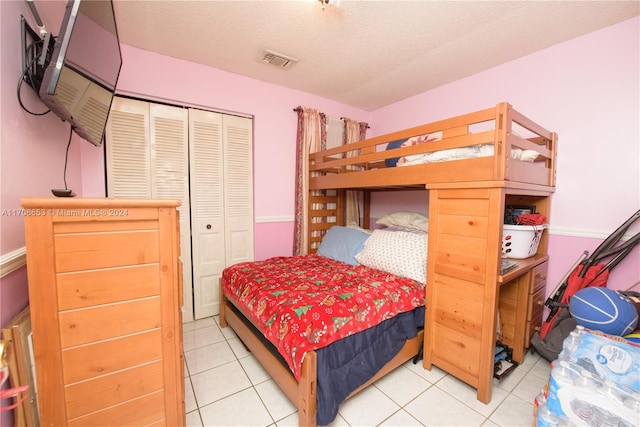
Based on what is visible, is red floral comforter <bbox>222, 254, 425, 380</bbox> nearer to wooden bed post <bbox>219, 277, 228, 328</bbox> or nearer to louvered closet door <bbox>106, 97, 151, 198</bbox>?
wooden bed post <bbox>219, 277, 228, 328</bbox>

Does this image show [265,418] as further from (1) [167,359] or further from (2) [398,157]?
(2) [398,157]

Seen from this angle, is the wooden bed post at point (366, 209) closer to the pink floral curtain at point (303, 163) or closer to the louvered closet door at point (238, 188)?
the pink floral curtain at point (303, 163)

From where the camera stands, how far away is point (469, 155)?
5.50ft

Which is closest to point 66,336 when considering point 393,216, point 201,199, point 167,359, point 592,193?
point 167,359

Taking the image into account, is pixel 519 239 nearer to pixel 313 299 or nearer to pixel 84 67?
pixel 313 299

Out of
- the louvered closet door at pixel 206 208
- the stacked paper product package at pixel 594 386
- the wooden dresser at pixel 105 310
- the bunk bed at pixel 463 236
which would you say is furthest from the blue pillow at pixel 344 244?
the wooden dresser at pixel 105 310

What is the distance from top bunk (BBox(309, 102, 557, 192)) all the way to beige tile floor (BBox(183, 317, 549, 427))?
1283 millimetres

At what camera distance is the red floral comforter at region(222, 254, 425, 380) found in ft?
4.45

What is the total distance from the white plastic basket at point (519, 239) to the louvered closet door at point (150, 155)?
8.83 ft

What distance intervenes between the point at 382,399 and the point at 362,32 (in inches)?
98.9

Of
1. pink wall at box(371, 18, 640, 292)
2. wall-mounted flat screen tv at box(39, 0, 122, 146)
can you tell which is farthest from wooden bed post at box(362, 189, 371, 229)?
wall-mounted flat screen tv at box(39, 0, 122, 146)

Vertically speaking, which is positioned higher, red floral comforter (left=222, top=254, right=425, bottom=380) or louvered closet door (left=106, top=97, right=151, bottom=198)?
louvered closet door (left=106, top=97, right=151, bottom=198)

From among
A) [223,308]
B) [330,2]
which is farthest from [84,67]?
[223,308]

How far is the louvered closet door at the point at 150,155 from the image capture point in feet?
7.20
